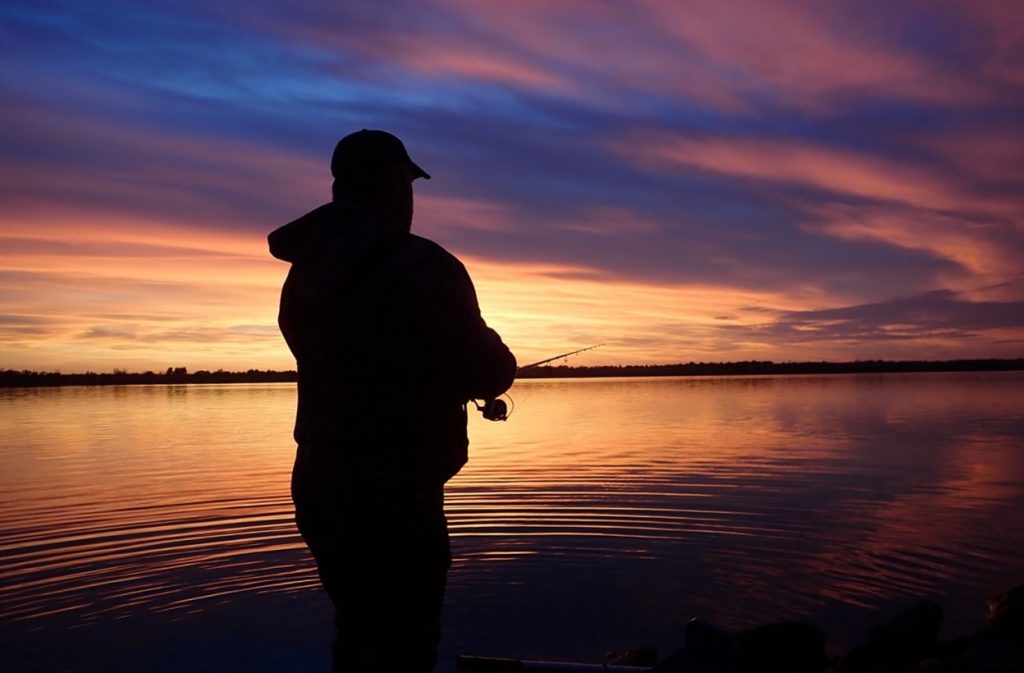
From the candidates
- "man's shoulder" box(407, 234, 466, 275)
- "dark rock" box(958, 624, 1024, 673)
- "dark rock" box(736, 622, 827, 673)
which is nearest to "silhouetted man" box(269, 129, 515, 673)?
"man's shoulder" box(407, 234, 466, 275)

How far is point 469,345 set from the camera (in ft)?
11.1

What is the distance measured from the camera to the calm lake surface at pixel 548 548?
7871mm

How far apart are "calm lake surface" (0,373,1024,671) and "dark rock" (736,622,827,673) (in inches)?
46.8

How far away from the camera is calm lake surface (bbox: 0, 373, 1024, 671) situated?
25.8 ft

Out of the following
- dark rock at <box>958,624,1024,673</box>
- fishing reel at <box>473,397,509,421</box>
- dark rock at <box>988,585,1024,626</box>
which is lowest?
dark rock at <box>958,624,1024,673</box>

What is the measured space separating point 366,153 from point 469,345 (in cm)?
90

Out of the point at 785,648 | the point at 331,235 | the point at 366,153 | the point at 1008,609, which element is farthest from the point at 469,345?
the point at 1008,609

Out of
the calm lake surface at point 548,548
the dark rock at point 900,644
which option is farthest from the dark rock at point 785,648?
the calm lake surface at point 548,548

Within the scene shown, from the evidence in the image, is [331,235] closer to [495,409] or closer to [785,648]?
[495,409]

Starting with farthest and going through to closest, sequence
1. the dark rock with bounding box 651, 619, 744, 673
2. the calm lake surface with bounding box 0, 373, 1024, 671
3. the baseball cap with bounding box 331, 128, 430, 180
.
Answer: the calm lake surface with bounding box 0, 373, 1024, 671 < the dark rock with bounding box 651, 619, 744, 673 < the baseball cap with bounding box 331, 128, 430, 180

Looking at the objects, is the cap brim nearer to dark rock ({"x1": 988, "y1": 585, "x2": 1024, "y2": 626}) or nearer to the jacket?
the jacket

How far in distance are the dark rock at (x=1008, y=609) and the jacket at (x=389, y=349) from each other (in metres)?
5.04

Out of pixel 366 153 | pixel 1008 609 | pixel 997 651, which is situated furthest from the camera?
pixel 1008 609

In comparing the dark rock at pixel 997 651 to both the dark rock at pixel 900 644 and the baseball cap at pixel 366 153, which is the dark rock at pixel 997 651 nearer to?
the dark rock at pixel 900 644
